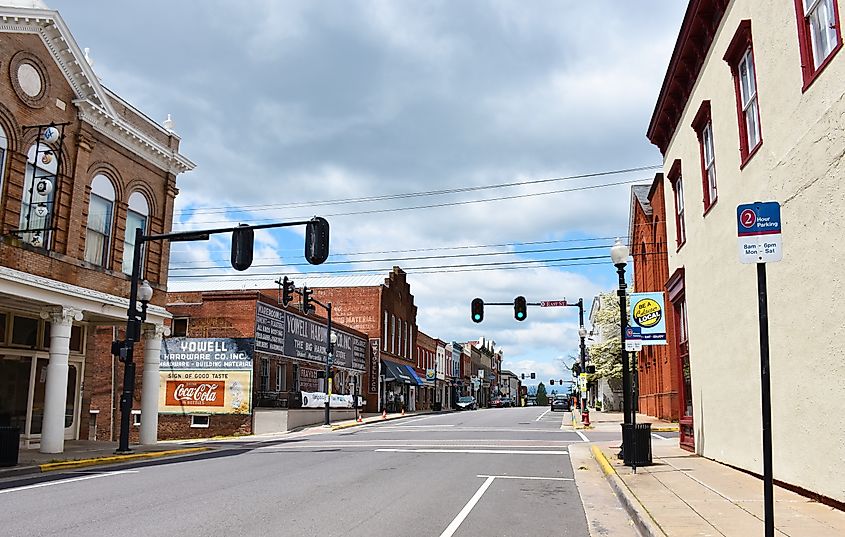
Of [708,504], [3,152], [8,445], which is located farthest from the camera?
[3,152]

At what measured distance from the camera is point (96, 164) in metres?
21.2

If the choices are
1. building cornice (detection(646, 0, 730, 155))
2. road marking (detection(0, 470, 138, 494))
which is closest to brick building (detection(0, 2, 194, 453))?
road marking (detection(0, 470, 138, 494))

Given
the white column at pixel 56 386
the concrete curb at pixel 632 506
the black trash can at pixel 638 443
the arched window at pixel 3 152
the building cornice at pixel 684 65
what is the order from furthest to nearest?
the white column at pixel 56 386
the arched window at pixel 3 152
the building cornice at pixel 684 65
the black trash can at pixel 638 443
the concrete curb at pixel 632 506

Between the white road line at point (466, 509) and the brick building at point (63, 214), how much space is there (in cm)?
1174

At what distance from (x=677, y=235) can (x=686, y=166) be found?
8.46 ft

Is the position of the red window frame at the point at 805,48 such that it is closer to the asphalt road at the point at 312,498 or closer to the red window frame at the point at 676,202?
the asphalt road at the point at 312,498

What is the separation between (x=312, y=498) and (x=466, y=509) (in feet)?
8.06

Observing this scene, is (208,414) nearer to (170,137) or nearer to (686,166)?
(170,137)

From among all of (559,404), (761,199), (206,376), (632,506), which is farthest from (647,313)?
(559,404)

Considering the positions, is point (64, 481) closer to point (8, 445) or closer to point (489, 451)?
point (8, 445)

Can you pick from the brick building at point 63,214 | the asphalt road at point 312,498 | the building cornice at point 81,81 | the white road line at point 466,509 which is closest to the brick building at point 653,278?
the asphalt road at point 312,498

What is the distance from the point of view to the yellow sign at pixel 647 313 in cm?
1602

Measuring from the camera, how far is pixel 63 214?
1970 centimetres

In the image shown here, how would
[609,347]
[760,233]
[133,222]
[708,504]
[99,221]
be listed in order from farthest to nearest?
1. [609,347]
2. [133,222]
3. [99,221]
4. [708,504]
5. [760,233]
